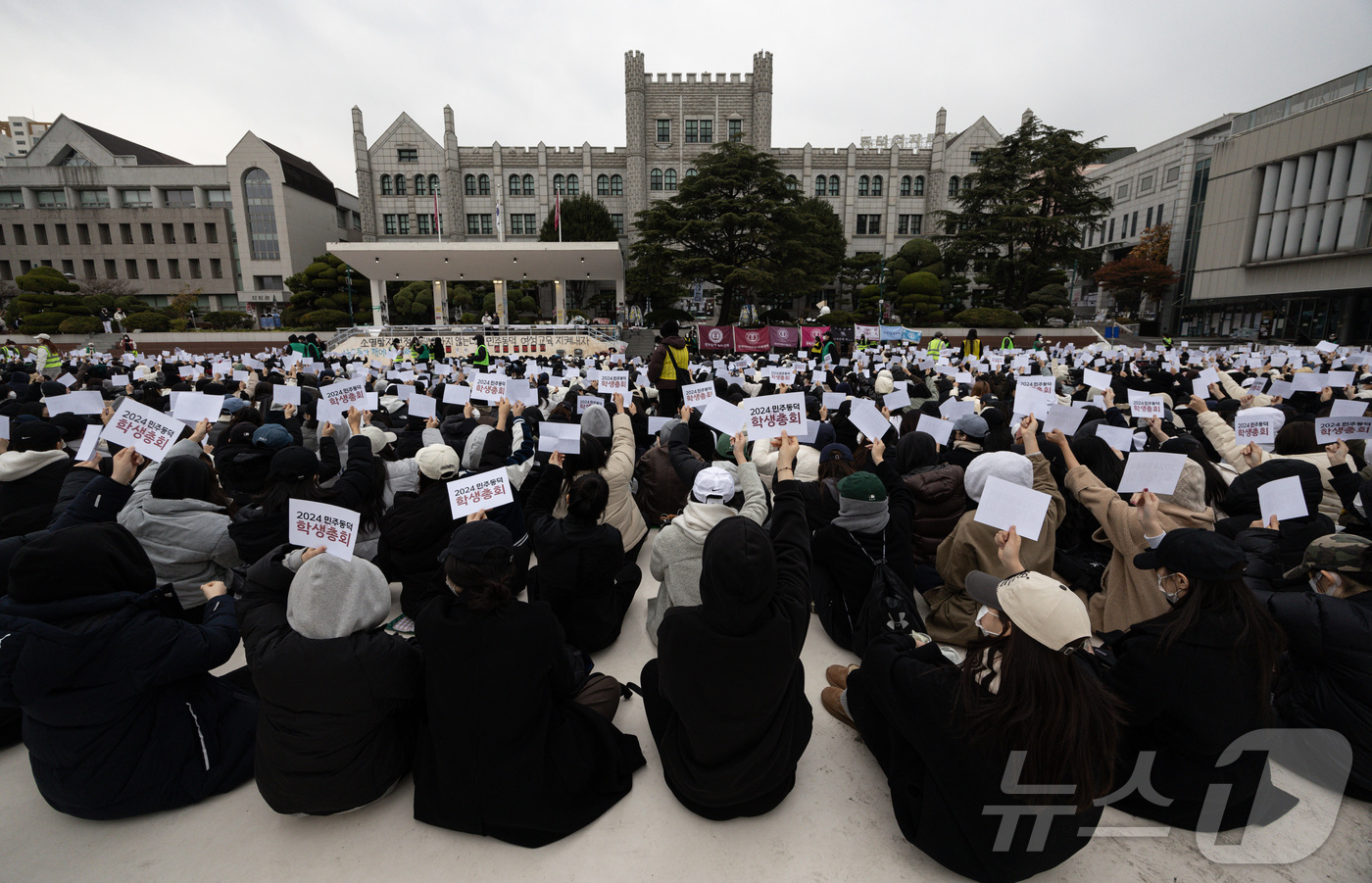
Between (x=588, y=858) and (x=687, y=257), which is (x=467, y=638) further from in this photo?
(x=687, y=257)

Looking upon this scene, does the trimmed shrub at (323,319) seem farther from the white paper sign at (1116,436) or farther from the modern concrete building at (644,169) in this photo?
the white paper sign at (1116,436)

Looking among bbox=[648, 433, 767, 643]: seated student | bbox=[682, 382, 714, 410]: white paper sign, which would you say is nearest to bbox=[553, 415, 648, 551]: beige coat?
bbox=[682, 382, 714, 410]: white paper sign

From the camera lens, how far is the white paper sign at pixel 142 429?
3625 millimetres

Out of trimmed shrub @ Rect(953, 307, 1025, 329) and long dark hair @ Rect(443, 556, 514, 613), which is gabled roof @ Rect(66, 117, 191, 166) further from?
long dark hair @ Rect(443, 556, 514, 613)

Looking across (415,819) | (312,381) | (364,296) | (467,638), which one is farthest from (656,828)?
(364,296)

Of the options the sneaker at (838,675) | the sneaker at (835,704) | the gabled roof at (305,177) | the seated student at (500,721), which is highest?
the gabled roof at (305,177)

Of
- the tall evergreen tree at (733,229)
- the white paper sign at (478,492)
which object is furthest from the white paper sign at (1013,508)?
the tall evergreen tree at (733,229)

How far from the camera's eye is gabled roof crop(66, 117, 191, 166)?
4947cm

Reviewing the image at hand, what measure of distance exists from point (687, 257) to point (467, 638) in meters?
30.0

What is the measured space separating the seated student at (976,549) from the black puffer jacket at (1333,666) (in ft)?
3.31

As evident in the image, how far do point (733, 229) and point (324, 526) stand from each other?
30268mm

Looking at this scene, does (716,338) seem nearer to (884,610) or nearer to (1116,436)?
(1116,436)

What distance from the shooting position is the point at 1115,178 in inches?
1825


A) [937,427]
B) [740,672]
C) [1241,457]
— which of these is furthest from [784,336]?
[740,672]
